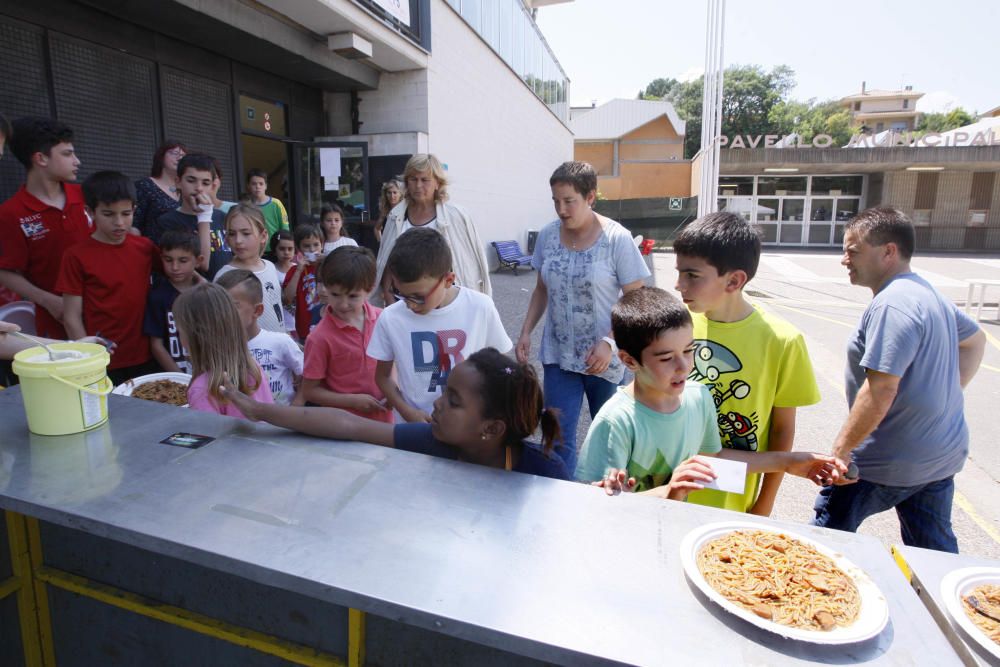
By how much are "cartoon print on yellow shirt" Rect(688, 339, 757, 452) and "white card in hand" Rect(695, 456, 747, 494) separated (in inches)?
27.9

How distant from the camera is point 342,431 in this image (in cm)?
A: 170

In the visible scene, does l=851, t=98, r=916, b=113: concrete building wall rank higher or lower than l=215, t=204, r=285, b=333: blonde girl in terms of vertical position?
higher

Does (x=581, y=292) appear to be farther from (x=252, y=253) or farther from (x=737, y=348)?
(x=252, y=253)

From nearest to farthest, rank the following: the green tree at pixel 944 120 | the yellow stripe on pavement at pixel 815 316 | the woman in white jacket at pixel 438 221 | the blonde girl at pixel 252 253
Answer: the blonde girl at pixel 252 253, the woman in white jacket at pixel 438 221, the yellow stripe on pavement at pixel 815 316, the green tree at pixel 944 120

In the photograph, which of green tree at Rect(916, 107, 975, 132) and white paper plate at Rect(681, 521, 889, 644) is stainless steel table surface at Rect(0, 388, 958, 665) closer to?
white paper plate at Rect(681, 521, 889, 644)

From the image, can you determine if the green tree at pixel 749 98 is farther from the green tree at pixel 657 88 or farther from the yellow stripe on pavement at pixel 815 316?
the yellow stripe on pavement at pixel 815 316

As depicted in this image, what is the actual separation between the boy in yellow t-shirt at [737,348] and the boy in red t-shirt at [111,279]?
9.46 feet

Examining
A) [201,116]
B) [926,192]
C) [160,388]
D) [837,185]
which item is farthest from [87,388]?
[926,192]

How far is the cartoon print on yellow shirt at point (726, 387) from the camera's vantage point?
82.4 inches

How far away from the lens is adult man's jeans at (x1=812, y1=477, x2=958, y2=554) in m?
2.32

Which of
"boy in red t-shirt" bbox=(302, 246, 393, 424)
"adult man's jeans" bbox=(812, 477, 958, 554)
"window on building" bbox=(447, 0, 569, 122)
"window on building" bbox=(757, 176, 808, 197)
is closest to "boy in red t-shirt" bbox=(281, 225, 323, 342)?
"boy in red t-shirt" bbox=(302, 246, 393, 424)

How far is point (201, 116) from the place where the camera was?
7.25 metres

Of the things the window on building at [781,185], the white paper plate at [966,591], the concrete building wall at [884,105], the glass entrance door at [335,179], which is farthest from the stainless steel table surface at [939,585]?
the concrete building wall at [884,105]

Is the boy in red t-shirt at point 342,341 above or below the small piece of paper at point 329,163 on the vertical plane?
below
